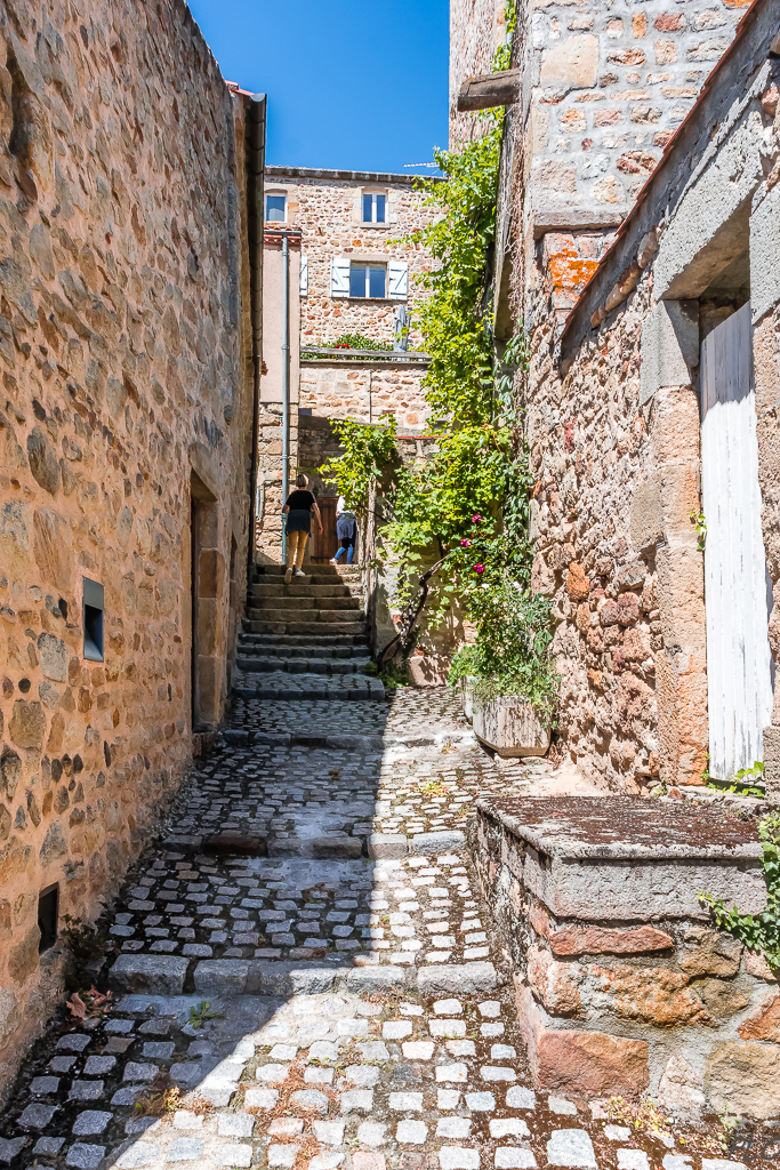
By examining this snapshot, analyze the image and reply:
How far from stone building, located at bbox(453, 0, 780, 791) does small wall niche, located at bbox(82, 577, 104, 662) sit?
222cm

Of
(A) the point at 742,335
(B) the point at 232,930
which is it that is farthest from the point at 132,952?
(A) the point at 742,335

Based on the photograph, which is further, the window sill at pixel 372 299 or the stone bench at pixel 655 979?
the window sill at pixel 372 299

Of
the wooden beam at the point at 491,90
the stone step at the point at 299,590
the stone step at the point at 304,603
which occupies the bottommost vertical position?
the stone step at the point at 304,603

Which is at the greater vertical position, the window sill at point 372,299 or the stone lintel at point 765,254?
the window sill at point 372,299

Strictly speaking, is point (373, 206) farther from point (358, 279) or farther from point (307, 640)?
point (307, 640)

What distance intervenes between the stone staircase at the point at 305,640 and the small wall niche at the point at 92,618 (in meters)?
4.08

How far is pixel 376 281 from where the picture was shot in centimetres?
2152

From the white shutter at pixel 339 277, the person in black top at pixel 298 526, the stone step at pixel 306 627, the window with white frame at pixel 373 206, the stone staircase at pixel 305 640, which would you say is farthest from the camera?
the window with white frame at pixel 373 206

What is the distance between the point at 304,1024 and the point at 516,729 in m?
A: 2.58

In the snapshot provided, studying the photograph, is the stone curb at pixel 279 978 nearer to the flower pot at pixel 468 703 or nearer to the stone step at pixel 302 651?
the flower pot at pixel 468 703

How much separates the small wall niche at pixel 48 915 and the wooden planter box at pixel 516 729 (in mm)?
2856

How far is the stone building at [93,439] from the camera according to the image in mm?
2578

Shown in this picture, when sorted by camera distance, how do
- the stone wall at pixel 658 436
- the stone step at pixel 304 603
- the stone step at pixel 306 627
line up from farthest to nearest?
the stone step at pixel 304 603, the stone step at pixel 306 627, the stone wall at pixel 658 436

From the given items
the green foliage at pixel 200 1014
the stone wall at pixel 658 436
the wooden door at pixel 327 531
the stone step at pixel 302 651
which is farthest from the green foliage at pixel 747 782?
the wooden door at pixel 327 531
